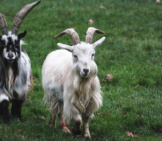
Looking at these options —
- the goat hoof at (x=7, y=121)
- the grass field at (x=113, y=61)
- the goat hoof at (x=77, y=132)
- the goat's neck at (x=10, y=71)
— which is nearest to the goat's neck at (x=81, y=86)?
the goat hoof at (x=77, y=132)

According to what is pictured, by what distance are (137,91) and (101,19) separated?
241 inches

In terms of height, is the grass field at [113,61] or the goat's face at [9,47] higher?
the goat's face at [9,47]

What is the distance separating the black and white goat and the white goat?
48 cm

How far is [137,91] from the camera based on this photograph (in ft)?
28.8

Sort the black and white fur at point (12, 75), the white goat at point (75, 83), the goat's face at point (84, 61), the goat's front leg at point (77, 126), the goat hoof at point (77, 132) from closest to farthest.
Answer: the goat's face at point (84, 61)
the white goat at point (75, 83)
the goat's front leg at point (77, 126)
the goat hoof at point (77, 132)
the black and white fur at point (12, 75)

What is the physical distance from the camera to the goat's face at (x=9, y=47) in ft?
21.6

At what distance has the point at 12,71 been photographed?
7070 mm

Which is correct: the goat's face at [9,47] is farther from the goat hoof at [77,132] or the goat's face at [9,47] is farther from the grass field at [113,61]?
the goat hoof at [77,132]

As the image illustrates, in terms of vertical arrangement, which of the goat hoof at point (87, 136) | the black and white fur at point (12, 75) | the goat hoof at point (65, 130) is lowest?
the goat hoof at point (65, 130)

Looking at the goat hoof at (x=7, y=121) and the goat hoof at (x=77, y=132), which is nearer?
the goat hoof at (x=77, y=132)

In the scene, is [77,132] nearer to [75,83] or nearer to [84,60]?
[75,83]

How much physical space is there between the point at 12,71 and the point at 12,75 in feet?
0.27

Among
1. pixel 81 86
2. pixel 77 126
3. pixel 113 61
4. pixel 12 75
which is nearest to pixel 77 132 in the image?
pixel 77 126

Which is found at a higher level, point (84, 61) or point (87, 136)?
point (84, 61)
